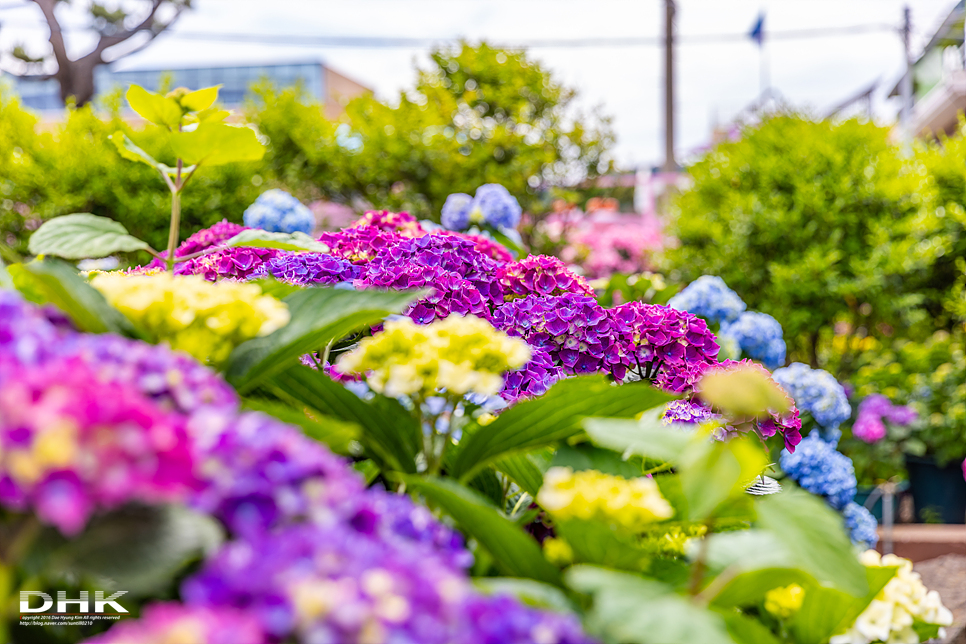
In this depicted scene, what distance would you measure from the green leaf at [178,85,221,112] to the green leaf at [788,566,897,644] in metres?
1.04

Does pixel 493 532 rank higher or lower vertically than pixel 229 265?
lower

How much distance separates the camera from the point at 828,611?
825mm

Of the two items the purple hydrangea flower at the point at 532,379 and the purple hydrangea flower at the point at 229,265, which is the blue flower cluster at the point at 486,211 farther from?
the purple hydrangea flower at the point at 532,379

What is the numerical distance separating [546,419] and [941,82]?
15414mm

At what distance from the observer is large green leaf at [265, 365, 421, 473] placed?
0.80m

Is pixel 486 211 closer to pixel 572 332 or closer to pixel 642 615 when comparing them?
pixel 572 332

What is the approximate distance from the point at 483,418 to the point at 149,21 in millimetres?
11918

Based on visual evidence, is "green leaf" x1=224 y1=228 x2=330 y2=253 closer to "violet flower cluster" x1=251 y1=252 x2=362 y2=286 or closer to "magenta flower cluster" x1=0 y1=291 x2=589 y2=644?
"violet flower cluster" x1=251 y1=252 x2=362 y2=286

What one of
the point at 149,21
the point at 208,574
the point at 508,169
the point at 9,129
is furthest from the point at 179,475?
the point at 149,21

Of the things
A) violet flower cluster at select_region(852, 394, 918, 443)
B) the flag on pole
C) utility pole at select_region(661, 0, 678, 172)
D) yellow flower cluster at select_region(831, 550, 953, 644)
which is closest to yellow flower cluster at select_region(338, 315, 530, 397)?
yellow flower cluster at select_region(831, 550, 953, 644)

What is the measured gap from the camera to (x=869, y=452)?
4.88m

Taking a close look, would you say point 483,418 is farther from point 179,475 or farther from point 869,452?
point 869,452

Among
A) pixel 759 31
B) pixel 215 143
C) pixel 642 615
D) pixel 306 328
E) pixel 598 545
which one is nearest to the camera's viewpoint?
pixel 642 615

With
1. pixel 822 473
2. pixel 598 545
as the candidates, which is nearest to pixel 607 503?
pixel 598 545
